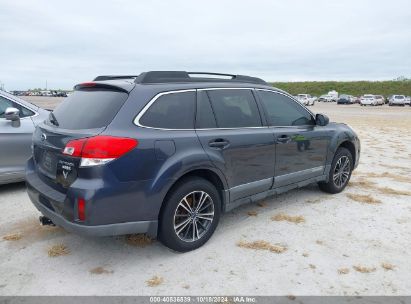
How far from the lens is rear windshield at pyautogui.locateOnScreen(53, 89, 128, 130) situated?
3.47m

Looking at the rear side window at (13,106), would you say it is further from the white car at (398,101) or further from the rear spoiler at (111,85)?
the white car at (398,101)

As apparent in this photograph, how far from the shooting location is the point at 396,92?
7469cm

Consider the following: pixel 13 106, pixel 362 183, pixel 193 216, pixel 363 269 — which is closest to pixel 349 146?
pixel 362 183

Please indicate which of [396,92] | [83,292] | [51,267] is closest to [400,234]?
[83,292]

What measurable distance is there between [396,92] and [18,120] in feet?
264

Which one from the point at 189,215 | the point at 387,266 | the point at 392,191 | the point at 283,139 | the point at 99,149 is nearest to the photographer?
the point at 99,149

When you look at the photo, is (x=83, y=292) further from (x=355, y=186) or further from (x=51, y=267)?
(x=355, y=186)

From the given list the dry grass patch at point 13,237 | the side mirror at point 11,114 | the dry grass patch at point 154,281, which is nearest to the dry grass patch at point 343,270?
the dry grass patch at point 154,281

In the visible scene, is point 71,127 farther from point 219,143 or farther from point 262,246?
point 262,246

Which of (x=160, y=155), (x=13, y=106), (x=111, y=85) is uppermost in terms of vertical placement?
(x=111, y=85)

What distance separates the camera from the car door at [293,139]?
479 centimetres

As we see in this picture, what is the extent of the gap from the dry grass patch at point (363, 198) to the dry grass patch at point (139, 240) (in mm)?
3192

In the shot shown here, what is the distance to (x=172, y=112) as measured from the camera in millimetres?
3771

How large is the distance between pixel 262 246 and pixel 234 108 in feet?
5.08
